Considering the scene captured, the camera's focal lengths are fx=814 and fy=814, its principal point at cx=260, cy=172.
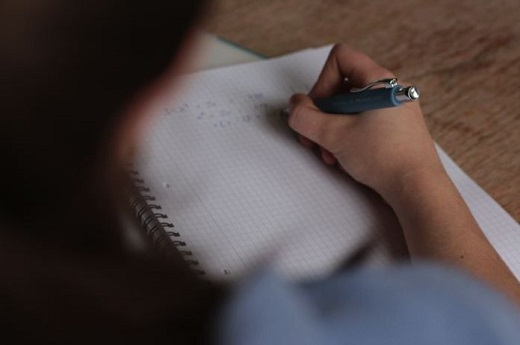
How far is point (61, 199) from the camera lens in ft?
1.11

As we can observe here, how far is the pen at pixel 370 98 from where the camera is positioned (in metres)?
0.78

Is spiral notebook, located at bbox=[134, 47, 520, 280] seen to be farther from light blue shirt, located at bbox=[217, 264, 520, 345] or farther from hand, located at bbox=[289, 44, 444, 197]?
light blue shirt, located at bbox=[217, 264, 520, 345]

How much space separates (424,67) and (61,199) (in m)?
0.70

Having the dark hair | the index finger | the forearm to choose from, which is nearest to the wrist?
the forearm

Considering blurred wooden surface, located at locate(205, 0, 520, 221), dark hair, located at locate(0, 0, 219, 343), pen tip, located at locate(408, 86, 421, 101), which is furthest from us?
blurred wooden surface, located at locate(205, 0, 520, 221)

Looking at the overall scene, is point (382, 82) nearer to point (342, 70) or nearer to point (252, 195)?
point (342, 70)

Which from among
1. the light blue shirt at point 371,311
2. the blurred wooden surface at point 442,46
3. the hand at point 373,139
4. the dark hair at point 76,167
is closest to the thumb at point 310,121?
the hand at point 373,139

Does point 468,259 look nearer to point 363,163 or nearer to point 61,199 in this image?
point 363,163

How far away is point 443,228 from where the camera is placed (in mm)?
726

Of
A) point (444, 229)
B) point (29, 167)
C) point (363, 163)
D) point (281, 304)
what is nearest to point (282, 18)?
point (363, 163)

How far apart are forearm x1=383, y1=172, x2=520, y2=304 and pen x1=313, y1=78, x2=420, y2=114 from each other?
75 millimetres

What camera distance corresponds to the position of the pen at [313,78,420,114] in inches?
30.8

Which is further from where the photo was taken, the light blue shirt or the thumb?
the thumb

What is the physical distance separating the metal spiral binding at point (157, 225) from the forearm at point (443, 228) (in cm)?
20
